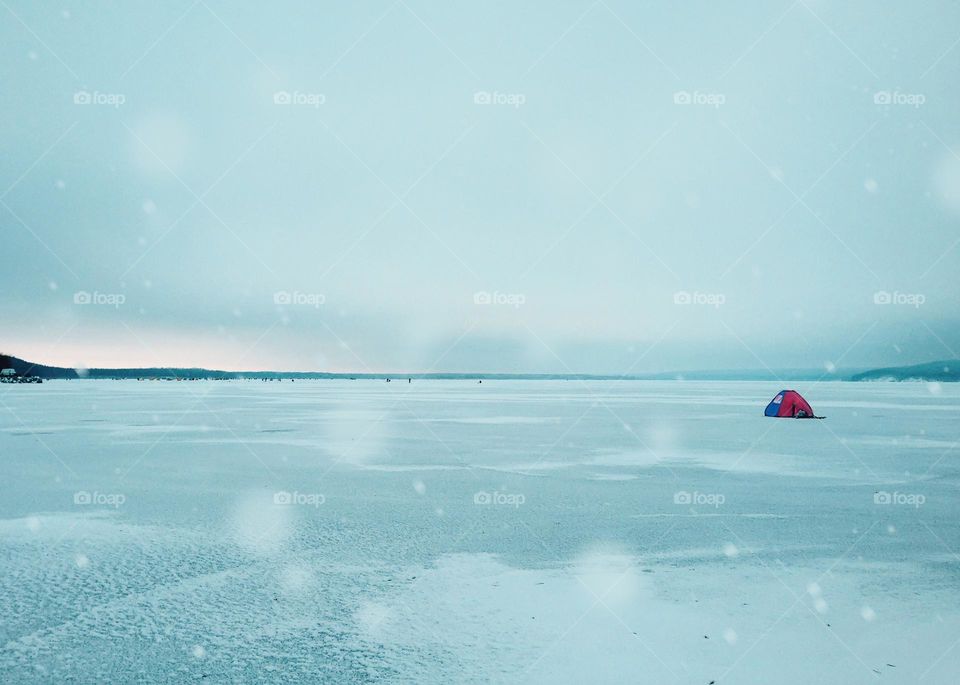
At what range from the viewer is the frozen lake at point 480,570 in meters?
4.54

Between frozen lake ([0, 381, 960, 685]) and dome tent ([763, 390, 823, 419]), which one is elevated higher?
dome tent ([763, 390, 823, 419])

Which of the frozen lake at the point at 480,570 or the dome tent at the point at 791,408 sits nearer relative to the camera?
the frozen lake at the point at 480,570

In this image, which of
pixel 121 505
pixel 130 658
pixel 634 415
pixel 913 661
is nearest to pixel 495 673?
pixel 130 658

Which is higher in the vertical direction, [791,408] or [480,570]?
[791,408]

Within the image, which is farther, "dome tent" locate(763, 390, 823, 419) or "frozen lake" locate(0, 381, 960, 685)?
"dome tent" locate(763, 390, 823, 419)

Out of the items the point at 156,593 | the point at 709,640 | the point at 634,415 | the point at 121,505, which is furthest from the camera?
the point at 634,415

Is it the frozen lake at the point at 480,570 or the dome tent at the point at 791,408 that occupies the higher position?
the dome tent at the point at 791,408

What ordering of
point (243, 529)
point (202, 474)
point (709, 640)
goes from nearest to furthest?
point (709, 640)
point (243, 529)
point (202, 474)

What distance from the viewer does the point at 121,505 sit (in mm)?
9578

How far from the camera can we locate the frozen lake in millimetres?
4535

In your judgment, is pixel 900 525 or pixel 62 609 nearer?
pixel 62 609

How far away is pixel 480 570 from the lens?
6.52 m

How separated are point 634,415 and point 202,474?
20.1 m

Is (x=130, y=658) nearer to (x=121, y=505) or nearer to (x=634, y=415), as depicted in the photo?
(x=121, y=505)
